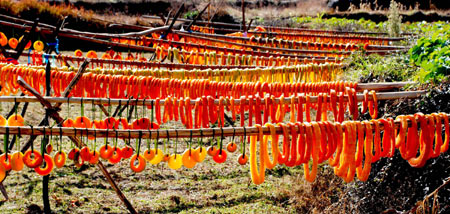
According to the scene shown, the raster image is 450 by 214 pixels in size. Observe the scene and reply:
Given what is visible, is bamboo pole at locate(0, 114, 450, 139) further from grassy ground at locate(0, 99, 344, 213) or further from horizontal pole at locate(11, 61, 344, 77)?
grassy ground at locate(0, 99, 344, 213)

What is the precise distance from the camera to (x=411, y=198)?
3.57 meters

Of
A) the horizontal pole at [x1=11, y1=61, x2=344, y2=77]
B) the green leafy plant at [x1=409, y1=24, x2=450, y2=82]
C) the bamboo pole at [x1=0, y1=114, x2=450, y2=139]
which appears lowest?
the bamboo pole at [x1=0, y1=114, x2=450, y2=139]

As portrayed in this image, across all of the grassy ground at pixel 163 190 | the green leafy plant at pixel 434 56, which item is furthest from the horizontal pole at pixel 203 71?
the green leafy plant at pixel 434 56

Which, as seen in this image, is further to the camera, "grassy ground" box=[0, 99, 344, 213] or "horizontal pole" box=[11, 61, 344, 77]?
"grassy ground" box=[0, 99, 344, 213]

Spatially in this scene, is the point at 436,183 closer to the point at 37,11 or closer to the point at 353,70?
the point at 353,70

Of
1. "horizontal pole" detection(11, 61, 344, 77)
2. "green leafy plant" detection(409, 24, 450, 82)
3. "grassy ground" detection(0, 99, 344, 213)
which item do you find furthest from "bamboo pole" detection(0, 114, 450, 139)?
"grassy ground" detection(0, 99, 344, 213)

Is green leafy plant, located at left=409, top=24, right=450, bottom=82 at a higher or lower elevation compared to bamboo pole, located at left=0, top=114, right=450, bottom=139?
higher

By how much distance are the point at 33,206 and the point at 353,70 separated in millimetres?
3832

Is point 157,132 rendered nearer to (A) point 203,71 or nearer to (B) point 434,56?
(A) point 203,71

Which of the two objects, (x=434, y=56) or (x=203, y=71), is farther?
(x=203, y=71)

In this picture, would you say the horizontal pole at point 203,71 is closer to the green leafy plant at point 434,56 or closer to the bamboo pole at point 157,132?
the green leafy plant at point 434,56

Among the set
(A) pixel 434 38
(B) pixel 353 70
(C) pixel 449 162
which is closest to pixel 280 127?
(C) pixel 449 162

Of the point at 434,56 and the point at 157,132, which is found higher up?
the point at 434,56

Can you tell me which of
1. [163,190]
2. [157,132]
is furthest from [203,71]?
[157,132]
